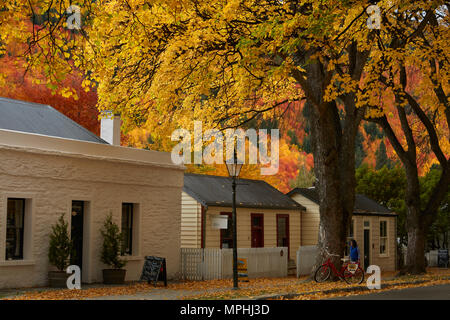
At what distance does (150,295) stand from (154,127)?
7.07 meters

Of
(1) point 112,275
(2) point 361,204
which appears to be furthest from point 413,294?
(2) point 361,204

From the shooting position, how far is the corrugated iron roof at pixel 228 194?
2752 cm

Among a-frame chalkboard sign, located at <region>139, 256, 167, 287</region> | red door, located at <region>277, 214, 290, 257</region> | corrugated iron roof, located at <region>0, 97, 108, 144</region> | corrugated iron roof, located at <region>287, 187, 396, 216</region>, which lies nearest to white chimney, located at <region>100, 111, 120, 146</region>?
corrugated iron roof, located at <region>0, 97, 108, 144</region>

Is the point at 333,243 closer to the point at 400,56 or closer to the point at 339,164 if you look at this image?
the point at 339,164

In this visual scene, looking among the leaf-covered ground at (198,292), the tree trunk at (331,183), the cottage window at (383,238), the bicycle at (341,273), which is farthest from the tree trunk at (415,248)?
the cottage window at (383,238)

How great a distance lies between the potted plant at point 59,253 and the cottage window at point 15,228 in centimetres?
86

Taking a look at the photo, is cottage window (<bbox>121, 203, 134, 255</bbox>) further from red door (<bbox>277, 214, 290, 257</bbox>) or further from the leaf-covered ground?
red door (<bbox>277, 214, 290, 257</bbox>)

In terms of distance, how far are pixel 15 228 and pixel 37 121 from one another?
399cm

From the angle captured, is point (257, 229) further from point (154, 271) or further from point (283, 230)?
point (154, 271)

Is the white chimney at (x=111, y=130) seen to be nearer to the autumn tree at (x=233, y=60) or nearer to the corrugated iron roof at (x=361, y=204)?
the autumn tree at (x=233, y=60)

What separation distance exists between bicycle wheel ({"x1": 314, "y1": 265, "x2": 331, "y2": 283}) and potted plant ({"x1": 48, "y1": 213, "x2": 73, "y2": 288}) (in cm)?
769

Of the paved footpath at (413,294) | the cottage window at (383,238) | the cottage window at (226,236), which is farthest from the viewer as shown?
the cottage window at (383,238)

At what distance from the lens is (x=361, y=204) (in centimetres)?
3578

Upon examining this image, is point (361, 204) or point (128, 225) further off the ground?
point (361, 204)
